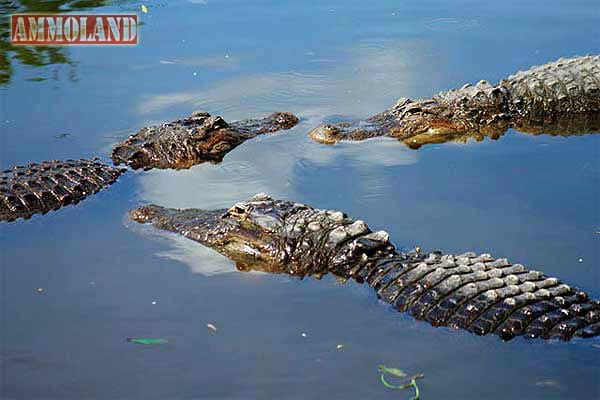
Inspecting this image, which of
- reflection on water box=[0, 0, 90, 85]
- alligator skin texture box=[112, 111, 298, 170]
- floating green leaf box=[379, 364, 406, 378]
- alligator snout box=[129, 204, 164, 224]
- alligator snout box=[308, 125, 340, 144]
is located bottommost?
floating green leaf box=[379, 364, 406, 378]

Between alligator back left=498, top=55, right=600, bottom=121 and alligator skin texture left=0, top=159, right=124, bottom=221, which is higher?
alligator back left=498, top=55, right=600, bottom=121

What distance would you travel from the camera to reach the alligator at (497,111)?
9.71 m

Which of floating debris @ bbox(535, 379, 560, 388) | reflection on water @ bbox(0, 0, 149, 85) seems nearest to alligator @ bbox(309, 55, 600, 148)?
reflection on water @ bbox(0, 0, 149, 85)

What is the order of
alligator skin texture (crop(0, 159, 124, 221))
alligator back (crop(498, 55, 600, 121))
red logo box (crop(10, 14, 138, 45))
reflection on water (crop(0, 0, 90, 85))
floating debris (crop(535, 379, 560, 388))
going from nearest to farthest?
1. floating debris (crop(535, 379, 560, 388))
2. alligator skin texture (crop(0, 159, 124, 221))
3. alligator back (crop(498, 55, 600, 121))
4. reflection on water (crop(0, 0, 90, 85))
5. red logo box (crop(10, 14, 138, 45))

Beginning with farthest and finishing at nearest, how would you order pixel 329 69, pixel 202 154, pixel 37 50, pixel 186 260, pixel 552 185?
pixel 37 50, pixel 329 69, pixel 202 154, pixel 552 185, pixel 186 260

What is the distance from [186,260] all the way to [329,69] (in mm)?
5126

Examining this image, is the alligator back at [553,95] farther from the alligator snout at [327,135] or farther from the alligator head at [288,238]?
the alligator head at [288,238]

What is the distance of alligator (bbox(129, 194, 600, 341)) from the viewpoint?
18.1 feet

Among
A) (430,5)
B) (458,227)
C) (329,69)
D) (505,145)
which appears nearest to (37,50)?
(329,69)

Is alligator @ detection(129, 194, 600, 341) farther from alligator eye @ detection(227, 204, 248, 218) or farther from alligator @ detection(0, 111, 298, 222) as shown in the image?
alligator @ detection(0, 111, 298, 222)

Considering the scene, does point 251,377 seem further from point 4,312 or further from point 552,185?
point 552,185

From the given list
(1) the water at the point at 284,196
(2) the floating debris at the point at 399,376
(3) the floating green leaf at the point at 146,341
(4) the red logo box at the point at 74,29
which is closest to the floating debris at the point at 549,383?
(1) the water at the point at 284,196

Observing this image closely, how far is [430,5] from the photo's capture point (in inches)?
547

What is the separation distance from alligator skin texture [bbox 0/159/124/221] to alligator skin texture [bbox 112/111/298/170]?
1.89ft
